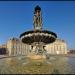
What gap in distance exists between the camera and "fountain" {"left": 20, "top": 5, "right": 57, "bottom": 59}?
26.0 metres

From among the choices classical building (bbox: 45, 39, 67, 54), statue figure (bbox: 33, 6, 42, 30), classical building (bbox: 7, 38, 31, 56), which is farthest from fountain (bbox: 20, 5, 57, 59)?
classical building (bbox: 45, 39, 67, 54)

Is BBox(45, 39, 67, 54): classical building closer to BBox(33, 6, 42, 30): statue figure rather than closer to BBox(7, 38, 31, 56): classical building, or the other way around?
BBox(7, 38, 31, 56): classical building

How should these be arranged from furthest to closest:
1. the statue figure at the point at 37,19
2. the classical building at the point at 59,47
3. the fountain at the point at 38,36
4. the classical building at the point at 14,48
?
the classical building at the point at 59,47 < the classical building at the point at 14,48 < the statue figure at the point at 37,19 < the fountain at the point at 38,36

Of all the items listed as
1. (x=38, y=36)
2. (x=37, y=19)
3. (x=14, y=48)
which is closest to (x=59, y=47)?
(x=14, y=48)

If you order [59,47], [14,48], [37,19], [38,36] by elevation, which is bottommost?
[38,36]

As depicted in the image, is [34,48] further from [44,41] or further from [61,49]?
[61,49]

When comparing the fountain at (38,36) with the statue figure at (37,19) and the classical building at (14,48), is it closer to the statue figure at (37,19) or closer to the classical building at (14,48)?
the statue figure at (37,19)

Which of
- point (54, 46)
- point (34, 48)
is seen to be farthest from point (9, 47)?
point (34, 48)

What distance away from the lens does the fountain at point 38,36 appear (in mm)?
25969

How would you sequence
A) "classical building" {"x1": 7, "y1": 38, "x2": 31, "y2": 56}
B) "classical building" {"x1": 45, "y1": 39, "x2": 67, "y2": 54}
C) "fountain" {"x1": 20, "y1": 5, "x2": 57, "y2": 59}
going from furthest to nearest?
1. "classical building" {"x1": 45, "y1": 39, "x2": 67, "y2": 54}
2. "classical building" {"x1": 7, "y1": 38, "x2": 31, "y2": 56}
3. "fountain" {"x1": 20, "y1": 5, "x2": 57, "y2": 59}

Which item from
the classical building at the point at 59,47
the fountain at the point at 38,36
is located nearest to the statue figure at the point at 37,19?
the fountain at the point at 38,36

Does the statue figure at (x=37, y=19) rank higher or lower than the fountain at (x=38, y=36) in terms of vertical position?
higher

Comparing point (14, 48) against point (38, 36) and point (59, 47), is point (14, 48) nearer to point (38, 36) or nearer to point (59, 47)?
point (59, 47)

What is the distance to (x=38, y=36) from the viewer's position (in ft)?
86.5
